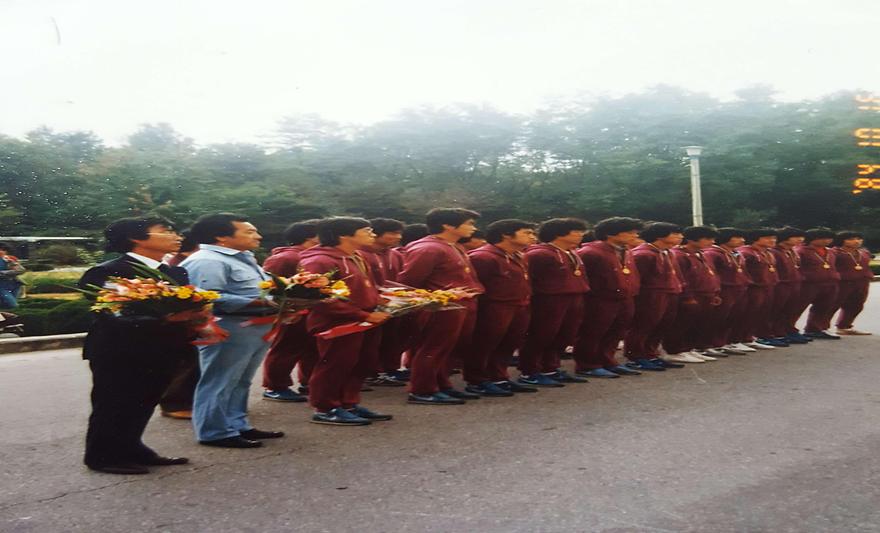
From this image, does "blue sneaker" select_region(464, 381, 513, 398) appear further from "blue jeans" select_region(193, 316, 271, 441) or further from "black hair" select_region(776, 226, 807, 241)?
"black hair" select_region(776, 226, 807, 241)

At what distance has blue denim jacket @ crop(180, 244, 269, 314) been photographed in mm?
5438

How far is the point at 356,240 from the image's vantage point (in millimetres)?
6500

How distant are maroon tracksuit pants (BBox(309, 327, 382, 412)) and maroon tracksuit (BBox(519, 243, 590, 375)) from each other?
2243mm

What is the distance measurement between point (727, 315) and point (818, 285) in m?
2.08

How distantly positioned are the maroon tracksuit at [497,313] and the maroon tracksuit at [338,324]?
1.52 m

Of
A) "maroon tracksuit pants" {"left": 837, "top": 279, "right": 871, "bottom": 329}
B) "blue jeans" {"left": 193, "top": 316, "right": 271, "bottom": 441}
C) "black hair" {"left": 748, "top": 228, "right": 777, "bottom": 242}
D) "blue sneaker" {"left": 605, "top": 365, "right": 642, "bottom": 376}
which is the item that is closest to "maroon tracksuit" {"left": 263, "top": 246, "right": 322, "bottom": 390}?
"blue jeans" {"left": 193, "top": 316, "right": 271, "bottom": 441}

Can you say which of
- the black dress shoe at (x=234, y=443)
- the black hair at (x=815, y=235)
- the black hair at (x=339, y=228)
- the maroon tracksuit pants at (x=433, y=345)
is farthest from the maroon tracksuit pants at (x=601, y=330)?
the black hair at (x=815, y=235)

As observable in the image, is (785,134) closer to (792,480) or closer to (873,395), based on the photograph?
(873,395)

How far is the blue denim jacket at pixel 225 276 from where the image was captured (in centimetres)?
544

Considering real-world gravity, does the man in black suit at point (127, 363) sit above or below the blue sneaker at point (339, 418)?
above

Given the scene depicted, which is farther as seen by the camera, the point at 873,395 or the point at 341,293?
the point at 873,395

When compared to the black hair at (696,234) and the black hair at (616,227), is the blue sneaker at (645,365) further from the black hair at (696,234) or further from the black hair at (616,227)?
the black hair at (696,234)

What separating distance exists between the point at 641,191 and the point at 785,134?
21.9 feet

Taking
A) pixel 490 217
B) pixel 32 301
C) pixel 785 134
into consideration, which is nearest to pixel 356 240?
pixel 32 301
